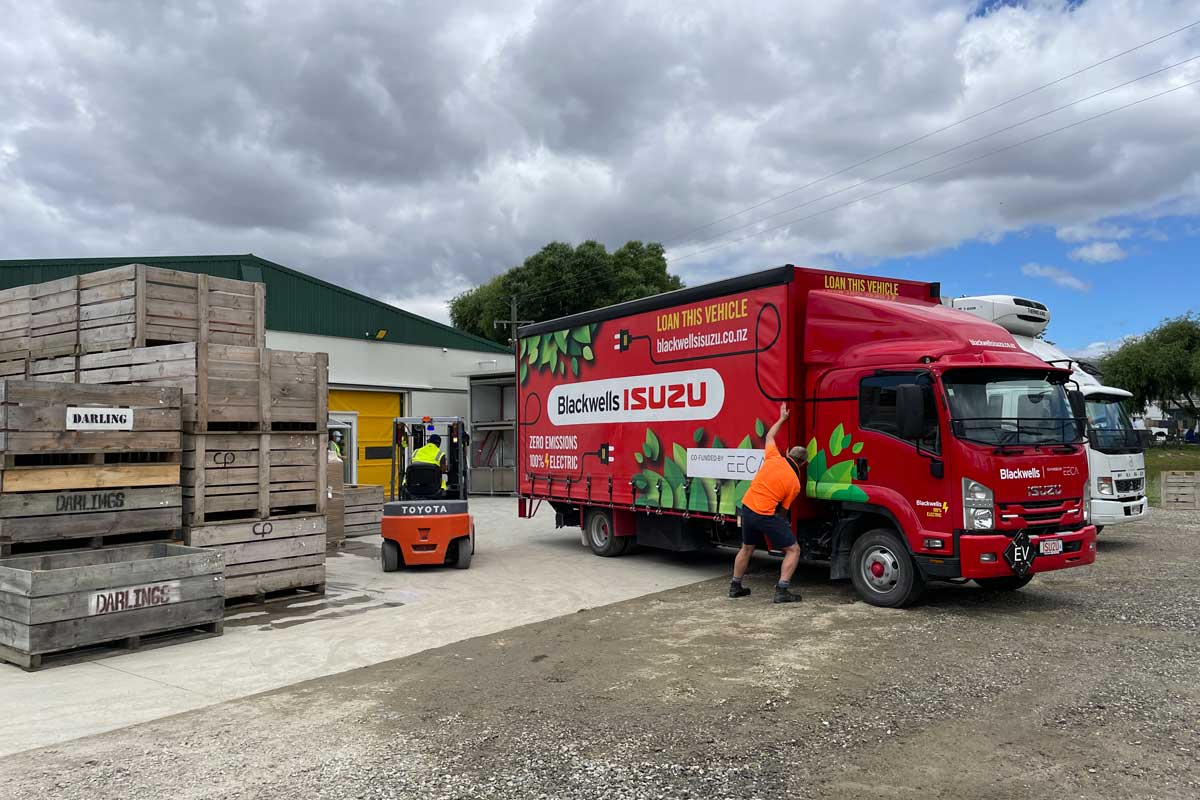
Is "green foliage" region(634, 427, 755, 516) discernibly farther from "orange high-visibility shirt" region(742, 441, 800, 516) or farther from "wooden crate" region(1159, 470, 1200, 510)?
"wooden crate" region(1159, 470, 1200, 510)

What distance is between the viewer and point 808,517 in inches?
373

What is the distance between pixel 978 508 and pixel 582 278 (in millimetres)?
35593

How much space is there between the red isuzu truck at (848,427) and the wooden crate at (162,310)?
4.84 meters

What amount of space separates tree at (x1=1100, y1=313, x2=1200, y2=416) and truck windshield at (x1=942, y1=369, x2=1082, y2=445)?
1641 inches

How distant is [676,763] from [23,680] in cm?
505

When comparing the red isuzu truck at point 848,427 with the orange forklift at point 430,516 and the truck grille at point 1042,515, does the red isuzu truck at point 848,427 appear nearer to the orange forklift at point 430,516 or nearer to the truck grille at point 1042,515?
the truck grille at point 1042,515

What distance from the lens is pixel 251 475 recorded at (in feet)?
30.1

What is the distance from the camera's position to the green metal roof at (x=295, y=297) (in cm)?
2016

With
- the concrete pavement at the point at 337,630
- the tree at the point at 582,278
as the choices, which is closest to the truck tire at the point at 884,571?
the concrete pavement at the point at 337,630

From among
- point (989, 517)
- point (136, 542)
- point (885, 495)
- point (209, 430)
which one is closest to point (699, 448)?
point (885, 495)

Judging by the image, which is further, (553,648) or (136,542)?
(136,542)

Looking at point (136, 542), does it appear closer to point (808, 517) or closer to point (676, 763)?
point (676, 763)

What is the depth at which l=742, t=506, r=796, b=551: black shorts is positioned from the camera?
8844 millimetres

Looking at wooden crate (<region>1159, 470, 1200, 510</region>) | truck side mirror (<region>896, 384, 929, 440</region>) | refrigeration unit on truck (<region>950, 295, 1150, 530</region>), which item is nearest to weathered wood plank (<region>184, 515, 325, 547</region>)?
truck side mirror (<region>896, 384, 929, 440</region>)
